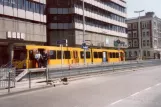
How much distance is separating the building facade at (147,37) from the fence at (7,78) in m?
80.6

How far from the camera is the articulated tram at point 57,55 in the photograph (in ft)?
90.1

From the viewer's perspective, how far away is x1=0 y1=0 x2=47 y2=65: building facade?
37562 mm

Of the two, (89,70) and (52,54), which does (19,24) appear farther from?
(89,70)

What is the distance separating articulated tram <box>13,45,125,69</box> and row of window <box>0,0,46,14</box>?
9989mm

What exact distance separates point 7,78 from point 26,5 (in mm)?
26609

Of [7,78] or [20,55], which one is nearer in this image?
[7,78]

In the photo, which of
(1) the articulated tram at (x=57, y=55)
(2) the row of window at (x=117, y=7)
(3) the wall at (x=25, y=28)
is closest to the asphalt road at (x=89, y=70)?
(1) the articulated tram at (x=57, y=55)

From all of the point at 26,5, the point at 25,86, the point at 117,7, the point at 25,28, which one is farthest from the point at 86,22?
the point at 25,86

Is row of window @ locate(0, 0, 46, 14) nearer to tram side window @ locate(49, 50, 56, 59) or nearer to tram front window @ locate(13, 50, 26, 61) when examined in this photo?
tram side window @ locate(49, 50, 56, 59)

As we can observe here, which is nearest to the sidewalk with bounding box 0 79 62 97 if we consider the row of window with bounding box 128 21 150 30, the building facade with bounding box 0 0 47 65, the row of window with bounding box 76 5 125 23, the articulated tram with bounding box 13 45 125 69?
the articulated tram with bounding box 13 45 125 69

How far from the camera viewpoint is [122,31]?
78.7 meters

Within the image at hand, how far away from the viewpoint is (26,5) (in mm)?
41750

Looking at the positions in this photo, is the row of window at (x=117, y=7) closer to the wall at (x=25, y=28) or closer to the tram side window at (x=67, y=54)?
the wall at (x=25, y=28)

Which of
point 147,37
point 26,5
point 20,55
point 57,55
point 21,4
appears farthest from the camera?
point 147,37
